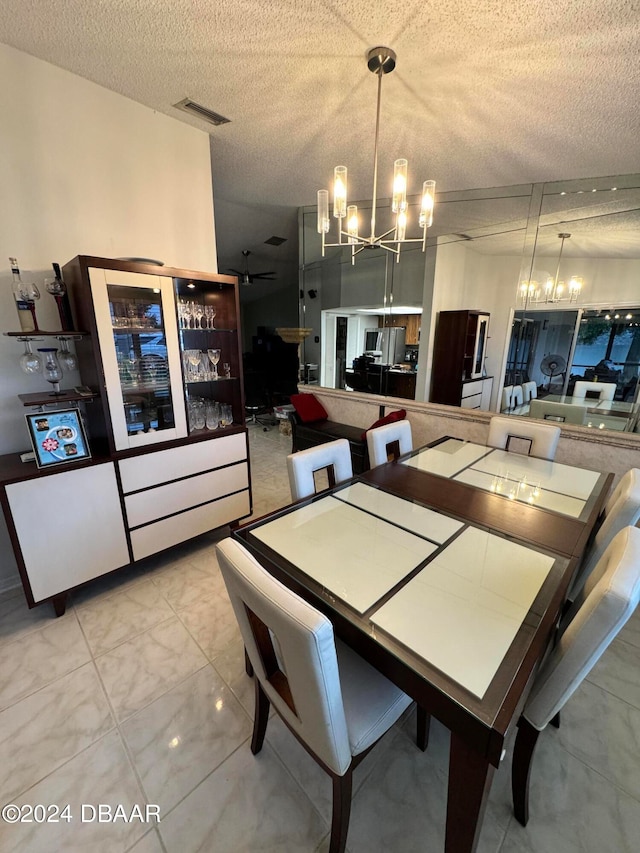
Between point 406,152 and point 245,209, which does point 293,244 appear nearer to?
point 245,209

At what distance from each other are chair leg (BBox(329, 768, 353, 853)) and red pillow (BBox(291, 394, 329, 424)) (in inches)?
132

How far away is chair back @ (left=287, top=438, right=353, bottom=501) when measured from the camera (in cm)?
173

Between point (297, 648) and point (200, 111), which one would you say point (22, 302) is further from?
point (297, 648)

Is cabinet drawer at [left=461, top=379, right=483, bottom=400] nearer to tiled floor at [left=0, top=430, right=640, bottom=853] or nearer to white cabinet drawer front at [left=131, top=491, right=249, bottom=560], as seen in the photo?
tiled floor at [left=0, top=430, right=640, bottom=853]

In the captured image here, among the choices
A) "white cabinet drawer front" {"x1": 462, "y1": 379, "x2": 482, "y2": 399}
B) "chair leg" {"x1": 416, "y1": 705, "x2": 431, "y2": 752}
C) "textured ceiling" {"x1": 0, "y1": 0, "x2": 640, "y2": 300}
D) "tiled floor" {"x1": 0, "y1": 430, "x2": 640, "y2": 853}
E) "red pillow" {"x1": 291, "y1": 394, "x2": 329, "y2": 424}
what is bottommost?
"tiled floor" {"x1": 0, "y1": 430, "x2": 640, "y2": 853}

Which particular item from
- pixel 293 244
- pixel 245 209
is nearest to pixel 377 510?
pixel 245 209

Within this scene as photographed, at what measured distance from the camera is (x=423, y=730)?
1332 mm

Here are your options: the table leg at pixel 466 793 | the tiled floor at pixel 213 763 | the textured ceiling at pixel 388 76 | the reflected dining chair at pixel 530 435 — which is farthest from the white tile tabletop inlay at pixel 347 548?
the textured ceiling at pixel 388 76

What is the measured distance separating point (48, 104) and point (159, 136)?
62cm

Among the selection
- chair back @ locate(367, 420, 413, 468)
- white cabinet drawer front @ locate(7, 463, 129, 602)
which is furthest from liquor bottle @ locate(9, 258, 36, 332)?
chair back @ locate(367, 420, 413, 468)

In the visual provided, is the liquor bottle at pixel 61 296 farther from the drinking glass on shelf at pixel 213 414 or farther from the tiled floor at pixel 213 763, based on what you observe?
the tiled floor at pixel 213 763

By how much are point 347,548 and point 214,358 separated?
1.81 meters

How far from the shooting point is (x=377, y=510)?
158 centimetres

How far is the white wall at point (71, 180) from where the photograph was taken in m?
1.85
